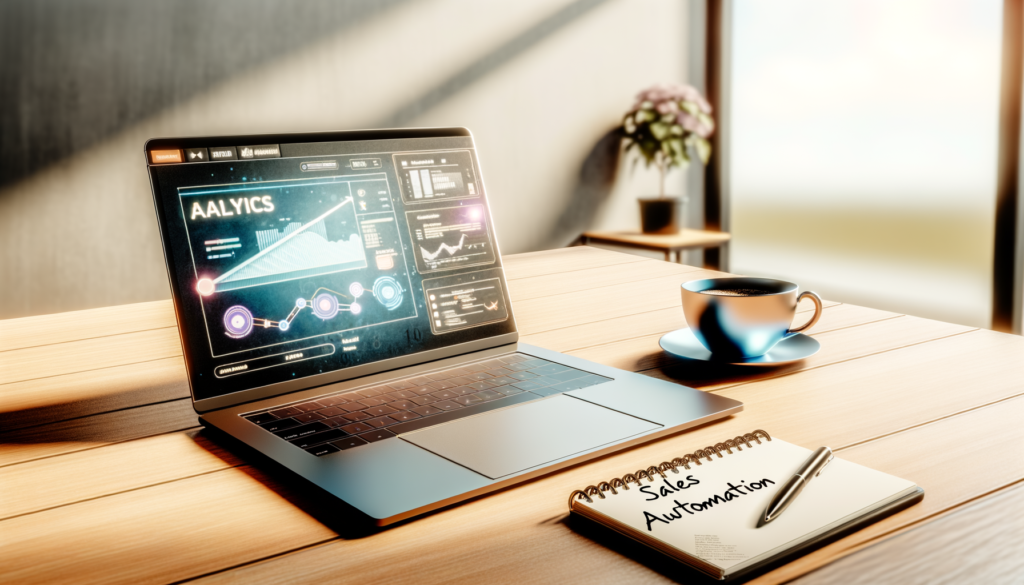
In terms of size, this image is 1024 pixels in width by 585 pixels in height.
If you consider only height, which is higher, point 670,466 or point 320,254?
point 320,254

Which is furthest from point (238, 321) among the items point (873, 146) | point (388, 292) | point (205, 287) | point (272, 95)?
point (873, 146)

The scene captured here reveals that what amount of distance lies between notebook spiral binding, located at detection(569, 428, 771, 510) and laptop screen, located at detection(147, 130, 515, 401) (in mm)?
350

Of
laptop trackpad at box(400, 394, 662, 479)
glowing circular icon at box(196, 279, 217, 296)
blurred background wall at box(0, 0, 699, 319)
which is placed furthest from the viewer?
blurred background wall at box(0, 0, 699, 319)

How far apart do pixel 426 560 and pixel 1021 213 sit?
3.00 meters

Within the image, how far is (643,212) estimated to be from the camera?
138 inches

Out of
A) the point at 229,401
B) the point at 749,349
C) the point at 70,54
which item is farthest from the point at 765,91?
the point at 229,401

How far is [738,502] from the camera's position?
0.50 metres

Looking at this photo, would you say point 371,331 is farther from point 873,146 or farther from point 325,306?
point 873,146

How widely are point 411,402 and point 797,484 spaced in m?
0.34

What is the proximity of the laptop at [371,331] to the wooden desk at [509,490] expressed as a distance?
0.03 meters

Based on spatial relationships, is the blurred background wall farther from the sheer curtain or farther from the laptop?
the laptop

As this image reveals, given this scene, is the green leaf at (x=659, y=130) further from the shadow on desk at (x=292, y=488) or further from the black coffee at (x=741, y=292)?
the shadow on desk at (x=292, y=488)

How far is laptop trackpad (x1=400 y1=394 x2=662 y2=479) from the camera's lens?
1.88ft

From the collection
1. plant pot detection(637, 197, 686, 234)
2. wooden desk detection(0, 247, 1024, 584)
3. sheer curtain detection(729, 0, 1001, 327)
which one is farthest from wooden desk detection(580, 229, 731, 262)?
wooden desk detection(0, 247, 1024, 584)
